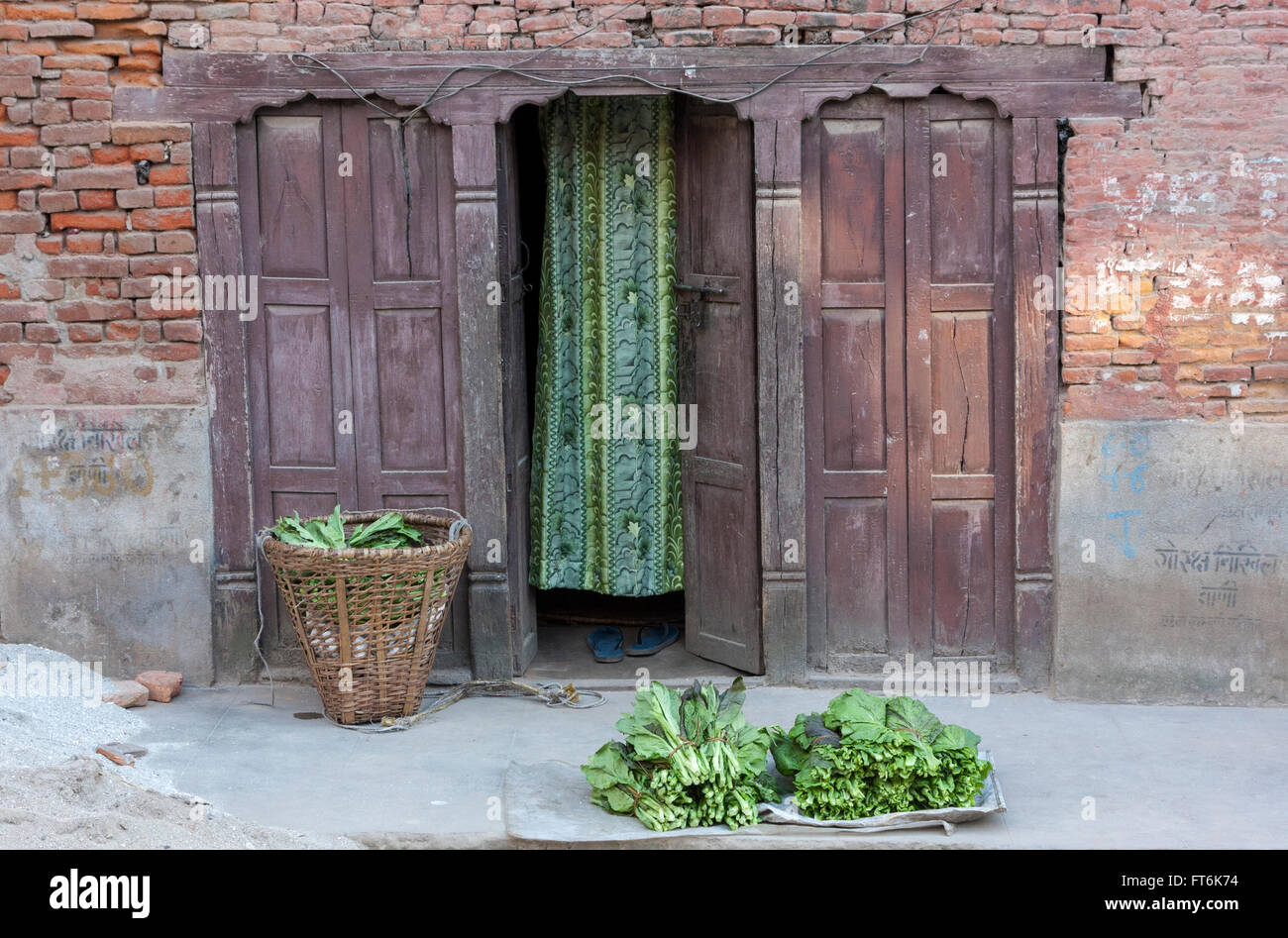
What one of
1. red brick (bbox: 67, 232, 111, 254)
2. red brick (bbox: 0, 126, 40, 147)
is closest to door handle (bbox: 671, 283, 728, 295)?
red brick (bbox: 67, 232, 111, 254)

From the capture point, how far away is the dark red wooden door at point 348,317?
6938 millimetres

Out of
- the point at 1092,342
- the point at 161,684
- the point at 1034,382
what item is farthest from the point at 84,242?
the point at 1092,342

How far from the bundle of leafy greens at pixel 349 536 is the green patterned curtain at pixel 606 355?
916 mm

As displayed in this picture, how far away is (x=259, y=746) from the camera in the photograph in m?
6.35

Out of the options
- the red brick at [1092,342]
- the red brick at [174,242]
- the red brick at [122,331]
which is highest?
the red brick at [174,242]

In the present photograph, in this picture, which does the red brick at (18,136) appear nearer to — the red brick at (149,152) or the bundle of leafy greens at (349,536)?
the red brick at (149,152)

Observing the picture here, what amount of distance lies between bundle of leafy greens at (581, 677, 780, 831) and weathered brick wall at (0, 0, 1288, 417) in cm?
233

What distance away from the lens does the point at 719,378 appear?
7.23m

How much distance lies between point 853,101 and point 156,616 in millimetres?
3986

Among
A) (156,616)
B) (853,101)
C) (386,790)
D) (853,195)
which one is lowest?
(386,790)

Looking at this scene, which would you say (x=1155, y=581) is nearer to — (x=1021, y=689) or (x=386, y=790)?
(x=1021, y=689)

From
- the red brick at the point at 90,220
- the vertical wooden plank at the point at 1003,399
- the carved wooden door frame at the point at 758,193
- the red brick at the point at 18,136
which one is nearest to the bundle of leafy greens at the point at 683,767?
the carved wooden door frame at the point at 758,193

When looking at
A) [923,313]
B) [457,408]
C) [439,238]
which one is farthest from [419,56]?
[923,313]

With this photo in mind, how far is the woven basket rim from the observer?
20.5ft
